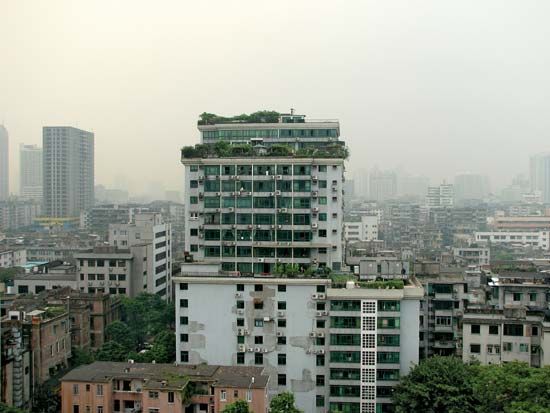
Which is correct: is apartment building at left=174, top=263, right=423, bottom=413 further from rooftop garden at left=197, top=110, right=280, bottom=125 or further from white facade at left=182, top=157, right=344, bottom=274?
rooftop garden at left=197, top=110, right=280, bottom=125

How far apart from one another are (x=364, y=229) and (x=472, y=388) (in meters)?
39.5

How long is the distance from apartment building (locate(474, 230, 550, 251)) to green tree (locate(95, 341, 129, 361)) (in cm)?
3615

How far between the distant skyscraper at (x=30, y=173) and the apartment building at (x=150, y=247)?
51241 millimetres

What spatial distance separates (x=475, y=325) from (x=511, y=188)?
71.0 meters

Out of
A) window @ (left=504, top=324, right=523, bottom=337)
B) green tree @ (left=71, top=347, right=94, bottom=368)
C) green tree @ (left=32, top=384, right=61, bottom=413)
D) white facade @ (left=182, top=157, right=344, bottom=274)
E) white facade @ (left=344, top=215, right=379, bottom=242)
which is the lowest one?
green tree @ (left=32, top=384, right=61, bottom=413)

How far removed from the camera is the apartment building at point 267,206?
17.6 meters

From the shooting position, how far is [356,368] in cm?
1503

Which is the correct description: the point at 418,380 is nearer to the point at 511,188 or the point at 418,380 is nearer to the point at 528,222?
the point at 528,222

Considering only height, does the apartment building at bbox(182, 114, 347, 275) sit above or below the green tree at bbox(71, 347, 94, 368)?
above

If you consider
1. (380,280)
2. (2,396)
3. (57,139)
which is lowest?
(2,396)

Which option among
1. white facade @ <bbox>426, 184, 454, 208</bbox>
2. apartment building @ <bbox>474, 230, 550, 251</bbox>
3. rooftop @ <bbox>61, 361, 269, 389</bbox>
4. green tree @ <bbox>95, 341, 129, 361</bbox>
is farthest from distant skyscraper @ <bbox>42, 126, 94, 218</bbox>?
rooftop @ <bbox>61, 361, 269, 389</bbox>

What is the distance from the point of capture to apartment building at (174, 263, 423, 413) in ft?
49.1

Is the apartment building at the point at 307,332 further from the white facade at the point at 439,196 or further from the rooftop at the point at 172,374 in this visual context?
the white facade at the point at 439,196

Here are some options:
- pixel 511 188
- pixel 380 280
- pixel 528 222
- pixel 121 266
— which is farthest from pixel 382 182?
pixel 380 280
